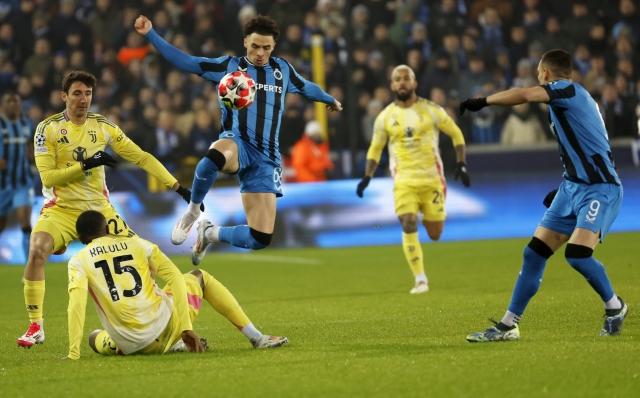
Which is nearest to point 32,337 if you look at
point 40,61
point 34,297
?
point 34,297

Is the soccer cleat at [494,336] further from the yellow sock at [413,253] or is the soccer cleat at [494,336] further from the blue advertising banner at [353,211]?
the blue advertising banner at [353,211]

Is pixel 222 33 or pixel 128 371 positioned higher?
pixel 222 33

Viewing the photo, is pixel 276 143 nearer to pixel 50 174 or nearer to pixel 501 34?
pixel 50 174

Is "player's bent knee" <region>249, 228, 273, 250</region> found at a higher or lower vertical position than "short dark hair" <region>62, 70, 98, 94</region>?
lower

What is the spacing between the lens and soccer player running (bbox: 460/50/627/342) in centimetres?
610

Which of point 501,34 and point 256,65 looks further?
point 501,34

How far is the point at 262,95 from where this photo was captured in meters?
7.53

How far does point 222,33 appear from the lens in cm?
1802

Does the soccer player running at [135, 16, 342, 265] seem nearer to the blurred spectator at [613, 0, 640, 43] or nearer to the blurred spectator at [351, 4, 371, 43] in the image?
the blurred spectator at [351, 4, 371, 43]

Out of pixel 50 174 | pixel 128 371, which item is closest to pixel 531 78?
pixel 50 174

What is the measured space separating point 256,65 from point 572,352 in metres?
3.30

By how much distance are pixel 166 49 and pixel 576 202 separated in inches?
120

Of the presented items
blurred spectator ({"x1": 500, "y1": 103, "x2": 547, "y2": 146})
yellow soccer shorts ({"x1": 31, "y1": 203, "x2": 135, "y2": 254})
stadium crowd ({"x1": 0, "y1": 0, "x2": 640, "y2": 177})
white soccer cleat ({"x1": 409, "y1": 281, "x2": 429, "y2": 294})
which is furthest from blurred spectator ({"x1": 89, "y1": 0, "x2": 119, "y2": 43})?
yellow soccer shorts ({"x1": 31, "y1": 203, "x2": 135, "y2": 254})

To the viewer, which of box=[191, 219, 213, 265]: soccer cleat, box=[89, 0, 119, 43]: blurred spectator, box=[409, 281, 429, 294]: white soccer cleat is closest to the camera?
box=[191, 219, 213, 265]: soccer cleat
